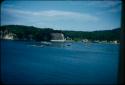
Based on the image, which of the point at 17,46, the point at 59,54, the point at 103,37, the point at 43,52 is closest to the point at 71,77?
the point at 59,54

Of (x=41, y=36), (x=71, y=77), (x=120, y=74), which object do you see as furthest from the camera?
(x=41, y=36)

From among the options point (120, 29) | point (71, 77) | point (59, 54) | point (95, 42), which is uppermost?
point (120, 29)

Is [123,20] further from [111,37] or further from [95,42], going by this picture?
[95,42]

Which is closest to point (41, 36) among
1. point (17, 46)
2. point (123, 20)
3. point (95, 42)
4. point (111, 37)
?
point (17, 46)

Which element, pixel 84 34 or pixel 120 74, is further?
pixel 84 34

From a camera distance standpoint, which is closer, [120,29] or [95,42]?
[120,29]

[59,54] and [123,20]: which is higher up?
[123,20]

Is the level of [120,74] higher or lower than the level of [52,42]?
lower

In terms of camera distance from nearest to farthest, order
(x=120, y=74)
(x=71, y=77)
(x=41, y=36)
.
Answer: (x=120, y=74) → (x=71, y=77) → (x=41, y=36)

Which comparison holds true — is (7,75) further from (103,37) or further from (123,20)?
(123,20)
